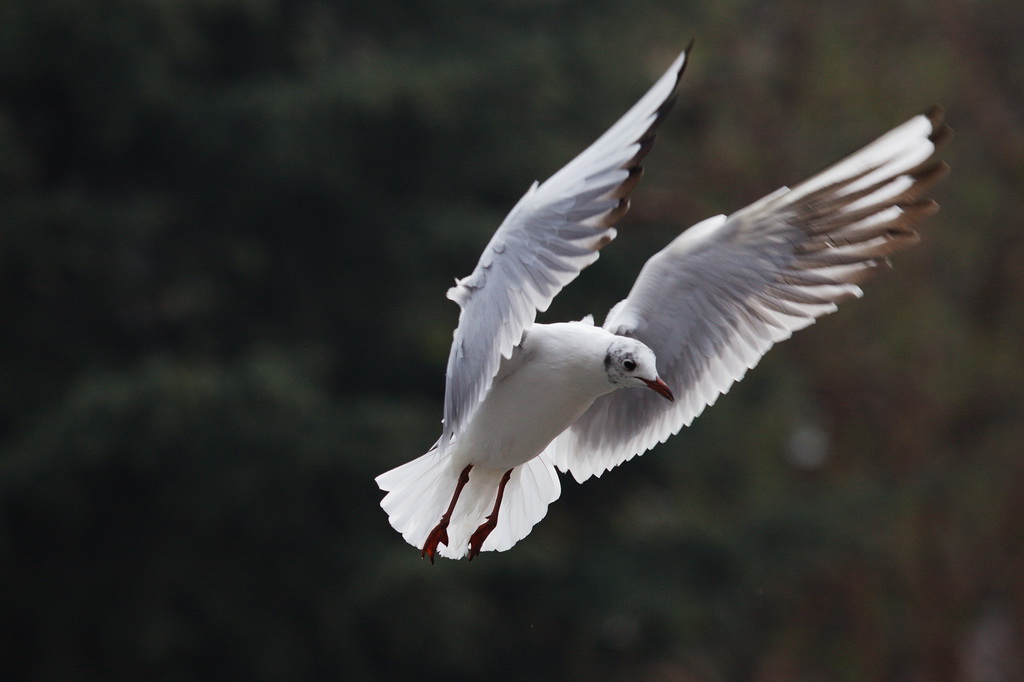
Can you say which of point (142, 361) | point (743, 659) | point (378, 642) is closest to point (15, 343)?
point (142, 361)

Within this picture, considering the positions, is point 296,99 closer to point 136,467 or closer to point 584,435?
point 136,467

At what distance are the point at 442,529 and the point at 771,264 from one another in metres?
1.14

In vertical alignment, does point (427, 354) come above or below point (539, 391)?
above

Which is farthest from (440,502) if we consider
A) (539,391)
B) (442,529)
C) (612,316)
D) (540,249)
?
(540,249)

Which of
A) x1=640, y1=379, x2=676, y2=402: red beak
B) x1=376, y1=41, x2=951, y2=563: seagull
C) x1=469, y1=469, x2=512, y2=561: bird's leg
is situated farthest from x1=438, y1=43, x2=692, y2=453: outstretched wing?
x1=469, y1=469, x2=512, y2=561: bird's leg

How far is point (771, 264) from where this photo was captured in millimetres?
3840

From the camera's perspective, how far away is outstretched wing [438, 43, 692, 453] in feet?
10.6

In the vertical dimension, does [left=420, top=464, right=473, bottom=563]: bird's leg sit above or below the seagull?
below

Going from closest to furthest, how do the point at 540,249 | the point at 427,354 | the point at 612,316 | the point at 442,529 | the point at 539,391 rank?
the point at 540,249, the point at 539,391, the point at 442,529, the point at 612,316, the point at 427,354

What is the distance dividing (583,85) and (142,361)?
3.69 m

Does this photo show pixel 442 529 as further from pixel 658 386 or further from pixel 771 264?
pixel 771 264

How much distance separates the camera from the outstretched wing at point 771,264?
12.2ft

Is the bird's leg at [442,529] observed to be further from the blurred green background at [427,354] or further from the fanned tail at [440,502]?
the blurred green background at [427,354]

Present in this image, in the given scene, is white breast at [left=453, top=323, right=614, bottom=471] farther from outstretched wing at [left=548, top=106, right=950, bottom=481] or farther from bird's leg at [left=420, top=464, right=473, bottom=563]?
outstretched wing at [left=548, top=106, right=950, bottom=481]
